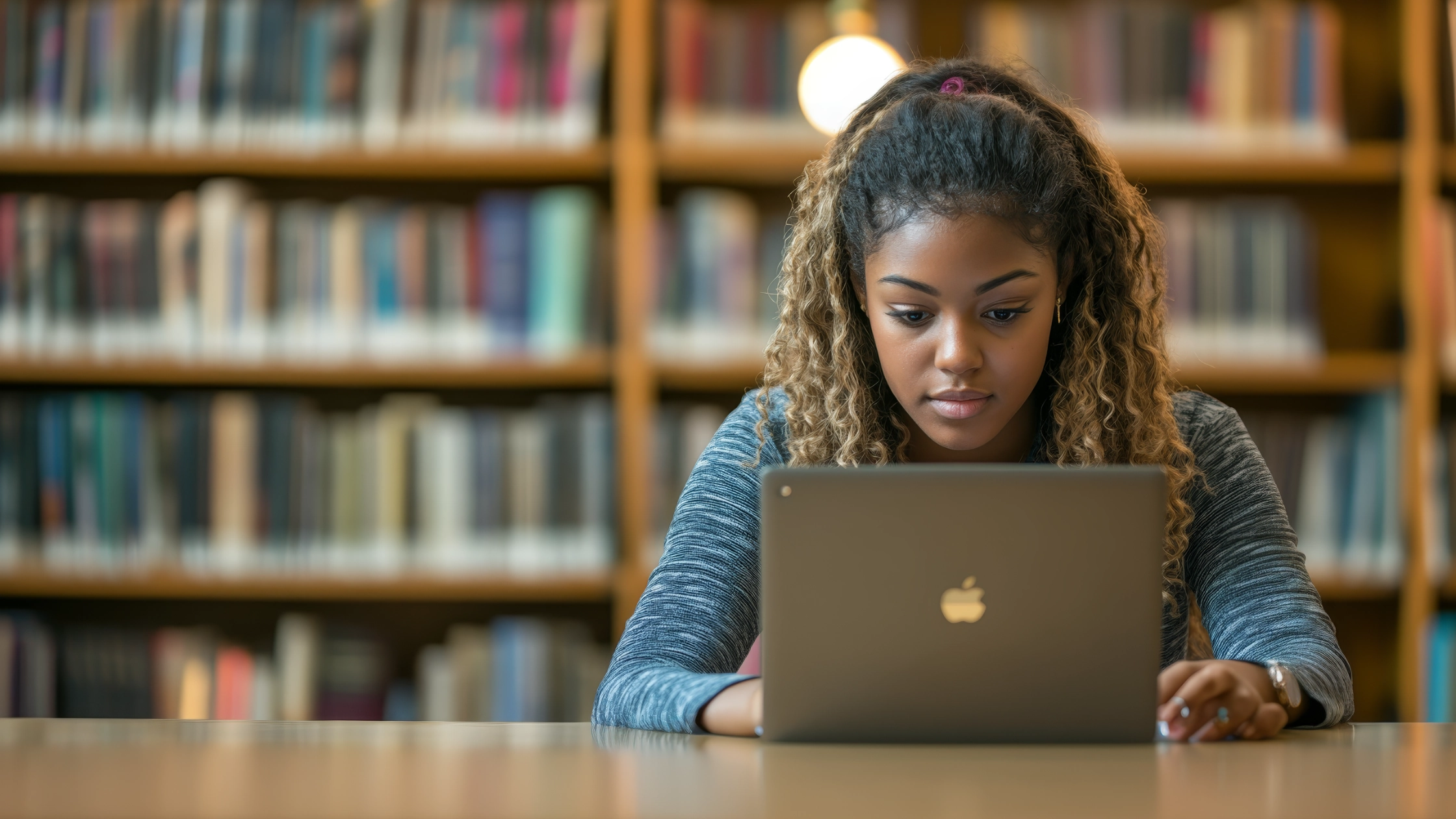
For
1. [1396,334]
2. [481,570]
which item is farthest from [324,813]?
[1396,334]

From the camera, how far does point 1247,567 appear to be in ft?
3.88

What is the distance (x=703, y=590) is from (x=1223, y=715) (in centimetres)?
47

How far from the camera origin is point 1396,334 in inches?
93.0

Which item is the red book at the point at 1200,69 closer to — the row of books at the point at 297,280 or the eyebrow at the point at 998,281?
the row of books at the point at 297,280

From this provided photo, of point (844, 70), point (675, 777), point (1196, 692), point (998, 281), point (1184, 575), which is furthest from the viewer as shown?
point (844, 70)

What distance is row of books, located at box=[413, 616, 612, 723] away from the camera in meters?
2.24

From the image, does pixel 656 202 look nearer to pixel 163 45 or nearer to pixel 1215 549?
pixel 163 45

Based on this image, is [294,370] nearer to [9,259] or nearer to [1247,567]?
[9,259]

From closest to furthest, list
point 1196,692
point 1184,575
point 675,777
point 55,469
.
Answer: point 675,777, point 1196,692, point 1184,575, point 55,469

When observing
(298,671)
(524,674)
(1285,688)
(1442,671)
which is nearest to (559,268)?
(524,674)

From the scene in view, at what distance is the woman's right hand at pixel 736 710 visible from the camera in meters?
0.89

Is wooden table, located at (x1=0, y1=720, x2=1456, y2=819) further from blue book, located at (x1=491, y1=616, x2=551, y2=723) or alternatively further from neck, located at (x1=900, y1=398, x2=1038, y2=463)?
blue book, located at (x1=491, y1=616, x2=551, y2=723)

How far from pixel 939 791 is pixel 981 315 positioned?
21.4 inches

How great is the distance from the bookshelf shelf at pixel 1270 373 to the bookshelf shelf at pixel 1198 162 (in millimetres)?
340
